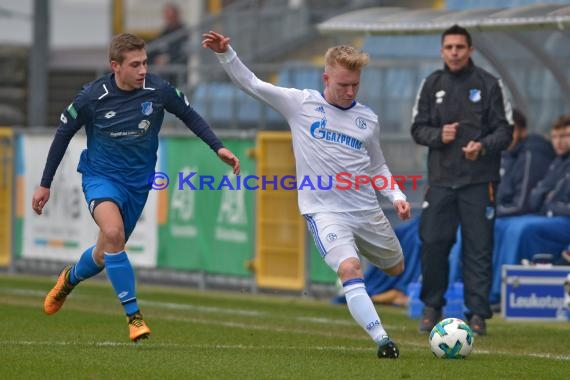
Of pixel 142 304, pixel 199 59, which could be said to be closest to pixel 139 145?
pixel 142 304

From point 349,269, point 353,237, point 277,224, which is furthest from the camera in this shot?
point 277,224

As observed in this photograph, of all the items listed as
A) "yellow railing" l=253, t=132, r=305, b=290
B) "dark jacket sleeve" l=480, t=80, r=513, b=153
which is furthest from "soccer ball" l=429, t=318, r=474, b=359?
"yellow railing" l=253, t=132, r=305, b=290

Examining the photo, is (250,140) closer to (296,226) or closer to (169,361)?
(296,226)

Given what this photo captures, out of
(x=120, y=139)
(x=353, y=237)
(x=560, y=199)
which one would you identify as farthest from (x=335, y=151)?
(x=560, y=199)

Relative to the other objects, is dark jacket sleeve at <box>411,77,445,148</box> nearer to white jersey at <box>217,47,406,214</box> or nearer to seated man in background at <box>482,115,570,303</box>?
white jersey at <box>217,47,406,214</box>

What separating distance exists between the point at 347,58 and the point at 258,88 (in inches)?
27.8

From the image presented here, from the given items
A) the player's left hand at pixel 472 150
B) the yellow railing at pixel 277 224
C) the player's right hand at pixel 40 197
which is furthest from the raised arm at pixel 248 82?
→ the yellow railing at pixel 277 224

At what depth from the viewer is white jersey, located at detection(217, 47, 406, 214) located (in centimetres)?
1026

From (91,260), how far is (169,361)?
1.93 meters

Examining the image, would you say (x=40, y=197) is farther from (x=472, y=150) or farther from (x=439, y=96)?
(x=439, y=96)

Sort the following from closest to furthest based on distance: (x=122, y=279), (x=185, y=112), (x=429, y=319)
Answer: (x=122, y=279)
(x=185, y=112)
(x=429, y=319)

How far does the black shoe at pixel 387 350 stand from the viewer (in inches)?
379

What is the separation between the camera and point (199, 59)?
2720cm

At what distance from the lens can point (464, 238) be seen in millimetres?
12602
